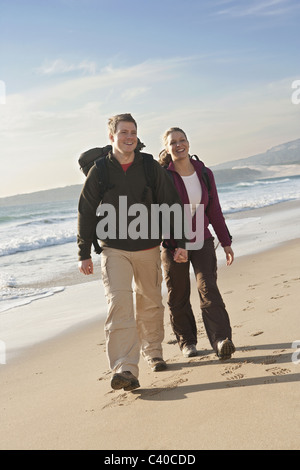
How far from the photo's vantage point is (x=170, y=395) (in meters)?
3.66

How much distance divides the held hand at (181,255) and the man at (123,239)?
0.16 meters

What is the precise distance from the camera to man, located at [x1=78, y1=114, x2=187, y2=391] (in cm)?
391

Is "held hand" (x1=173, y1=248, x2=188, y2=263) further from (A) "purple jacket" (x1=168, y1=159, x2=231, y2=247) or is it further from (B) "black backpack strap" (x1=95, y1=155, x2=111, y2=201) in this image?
(B) "black backpack strap" (x1=95, y1=155, x2=111, y2=201)

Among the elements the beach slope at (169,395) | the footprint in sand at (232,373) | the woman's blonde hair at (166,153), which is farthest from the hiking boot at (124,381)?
the woman's blonde hair at (166,153)

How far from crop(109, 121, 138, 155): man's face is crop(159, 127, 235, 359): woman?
2.01ft

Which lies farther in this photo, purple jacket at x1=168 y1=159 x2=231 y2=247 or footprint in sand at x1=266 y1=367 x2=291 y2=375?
purple jacket at x1=168 y1=159 x2=231 y2=247

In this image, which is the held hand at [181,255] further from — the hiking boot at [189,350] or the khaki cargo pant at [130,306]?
the hiking boot at [189,350]

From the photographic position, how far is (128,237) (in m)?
4.05

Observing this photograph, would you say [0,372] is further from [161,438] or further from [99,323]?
[161,438]

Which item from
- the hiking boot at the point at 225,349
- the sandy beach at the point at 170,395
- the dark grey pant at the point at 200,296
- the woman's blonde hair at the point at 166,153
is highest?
the woman's blonde hair at the point at 166,153

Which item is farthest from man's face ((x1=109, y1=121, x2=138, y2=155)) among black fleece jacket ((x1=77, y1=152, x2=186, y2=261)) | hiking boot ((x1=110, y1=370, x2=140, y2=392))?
hiking boot ((x1=110, y1=370, x2=140, y2=392))

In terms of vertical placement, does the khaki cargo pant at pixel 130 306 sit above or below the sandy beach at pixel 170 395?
above

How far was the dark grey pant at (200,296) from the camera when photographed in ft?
14.0

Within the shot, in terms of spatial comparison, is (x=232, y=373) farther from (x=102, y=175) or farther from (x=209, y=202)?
(x=102, y=175)
